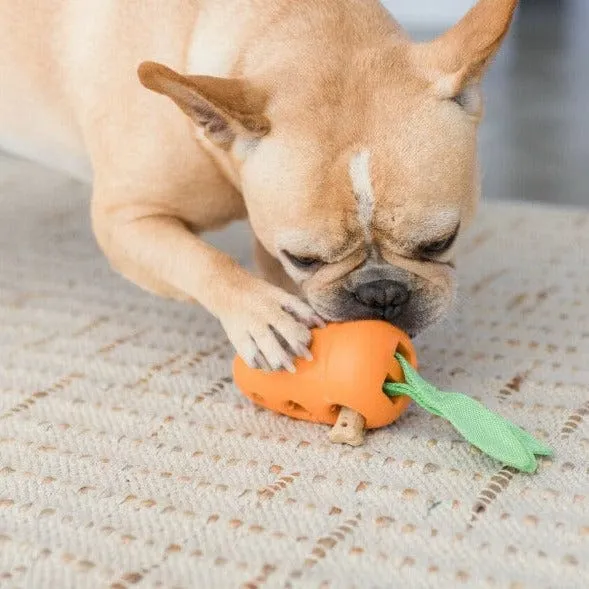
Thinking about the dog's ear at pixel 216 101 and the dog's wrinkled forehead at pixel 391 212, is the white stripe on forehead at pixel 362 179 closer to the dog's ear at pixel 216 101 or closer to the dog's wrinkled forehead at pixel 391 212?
the dog's wrinkled forehead at pixel 391 212

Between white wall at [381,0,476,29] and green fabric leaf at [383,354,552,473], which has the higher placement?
green fabric leaf at [383,354,552,473]

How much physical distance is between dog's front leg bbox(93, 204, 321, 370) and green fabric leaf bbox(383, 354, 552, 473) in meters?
0.13

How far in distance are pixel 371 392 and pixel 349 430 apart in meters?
0.06

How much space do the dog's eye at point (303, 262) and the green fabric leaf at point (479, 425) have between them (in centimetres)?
17

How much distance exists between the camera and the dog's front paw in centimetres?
120

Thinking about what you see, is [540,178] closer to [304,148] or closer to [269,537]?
[304,148]

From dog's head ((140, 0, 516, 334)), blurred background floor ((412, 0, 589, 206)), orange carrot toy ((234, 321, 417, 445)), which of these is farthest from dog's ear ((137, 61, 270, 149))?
blurred background floor ((412, 0, 589, 206))

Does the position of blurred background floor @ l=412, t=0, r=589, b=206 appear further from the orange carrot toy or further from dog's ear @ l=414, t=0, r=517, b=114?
the orange carrot toy

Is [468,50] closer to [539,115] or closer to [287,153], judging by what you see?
[287,153]

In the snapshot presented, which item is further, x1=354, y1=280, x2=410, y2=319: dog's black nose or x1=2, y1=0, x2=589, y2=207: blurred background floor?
x1=2, y1=0, x2=589, y2=207: blurred background floor

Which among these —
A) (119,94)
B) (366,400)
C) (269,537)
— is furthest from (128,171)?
(269,537)

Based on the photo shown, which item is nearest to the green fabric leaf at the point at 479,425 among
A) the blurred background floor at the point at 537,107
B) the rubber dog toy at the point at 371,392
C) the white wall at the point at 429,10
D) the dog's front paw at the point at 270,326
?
the rubber dog toy at the point at 371,392

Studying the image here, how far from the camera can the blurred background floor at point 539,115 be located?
8.25 feet

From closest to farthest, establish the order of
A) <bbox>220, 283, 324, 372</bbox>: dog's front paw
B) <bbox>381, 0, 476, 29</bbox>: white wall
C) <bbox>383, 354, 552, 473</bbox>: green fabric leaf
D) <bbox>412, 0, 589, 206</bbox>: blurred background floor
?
<bbox>383, 354, 552, 473</bbox>: green fabric leaf
<bbox>220, 283, 324, 372</bbox>: dog's front paw
<bbox>412, 0, 589, 206</bbox>: blurred background floor
<bbox>381, 0, 476, 29</bbox>: white wall
